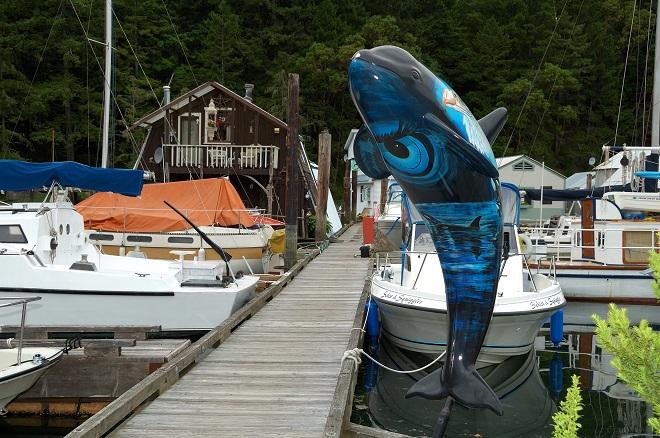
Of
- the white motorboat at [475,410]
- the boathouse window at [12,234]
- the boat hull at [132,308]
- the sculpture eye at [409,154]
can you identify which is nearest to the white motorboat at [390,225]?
the white motorboat at [475,410]

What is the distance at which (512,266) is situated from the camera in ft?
39.6

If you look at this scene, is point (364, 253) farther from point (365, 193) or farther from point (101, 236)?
point (365, 193)

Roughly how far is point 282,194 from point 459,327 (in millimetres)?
23877

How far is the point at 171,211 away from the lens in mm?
18797

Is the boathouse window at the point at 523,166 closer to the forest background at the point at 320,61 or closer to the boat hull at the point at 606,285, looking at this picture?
the forest background at the point at 320,61

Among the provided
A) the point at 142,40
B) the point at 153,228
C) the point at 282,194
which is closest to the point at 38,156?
the point at 142,40

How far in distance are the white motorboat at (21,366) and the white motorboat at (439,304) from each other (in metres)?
5.09

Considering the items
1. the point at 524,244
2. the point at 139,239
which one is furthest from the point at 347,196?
the point at 524,244

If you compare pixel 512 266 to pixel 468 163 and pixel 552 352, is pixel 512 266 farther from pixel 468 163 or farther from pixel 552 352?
pixel 468 163

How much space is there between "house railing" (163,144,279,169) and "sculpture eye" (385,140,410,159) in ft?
74.5

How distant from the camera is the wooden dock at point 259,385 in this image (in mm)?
6438

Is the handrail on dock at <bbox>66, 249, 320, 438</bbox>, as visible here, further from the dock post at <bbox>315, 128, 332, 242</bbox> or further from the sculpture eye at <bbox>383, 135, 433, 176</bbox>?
the dock post at <bbox>315, 128, 332, 242</bbox>

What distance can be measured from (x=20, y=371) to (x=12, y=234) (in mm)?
4730

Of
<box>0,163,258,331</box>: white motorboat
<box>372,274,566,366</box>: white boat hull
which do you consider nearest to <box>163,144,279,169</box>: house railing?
<box>0,163,258,331</box>: white motorboat
